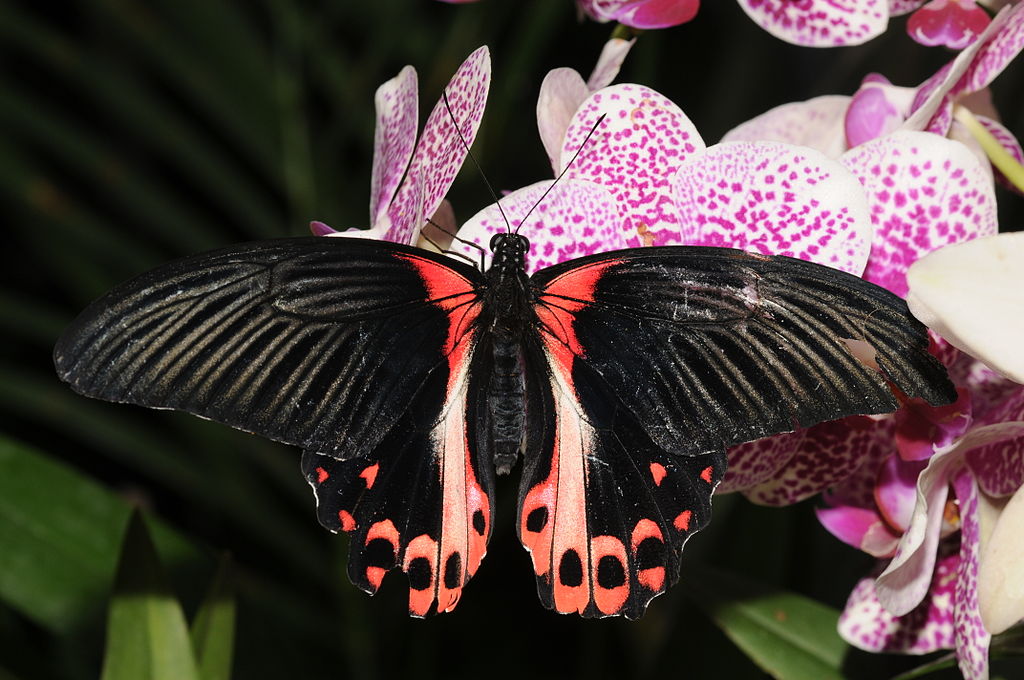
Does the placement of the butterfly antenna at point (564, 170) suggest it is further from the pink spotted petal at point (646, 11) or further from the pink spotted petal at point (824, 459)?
the pink spotted petal at point (824, 459)

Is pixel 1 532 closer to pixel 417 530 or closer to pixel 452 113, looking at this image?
pixel 417 530

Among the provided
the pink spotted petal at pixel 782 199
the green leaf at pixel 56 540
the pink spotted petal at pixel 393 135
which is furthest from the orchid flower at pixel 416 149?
the green leaf at pixel 56 540

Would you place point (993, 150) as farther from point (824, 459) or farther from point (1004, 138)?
point (824, 459)

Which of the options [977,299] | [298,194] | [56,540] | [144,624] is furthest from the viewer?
[298,194]

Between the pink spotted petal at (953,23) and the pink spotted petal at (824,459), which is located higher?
the pink spotted petal at (953,23)

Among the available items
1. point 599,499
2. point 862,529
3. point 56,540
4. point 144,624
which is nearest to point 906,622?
point 862,529

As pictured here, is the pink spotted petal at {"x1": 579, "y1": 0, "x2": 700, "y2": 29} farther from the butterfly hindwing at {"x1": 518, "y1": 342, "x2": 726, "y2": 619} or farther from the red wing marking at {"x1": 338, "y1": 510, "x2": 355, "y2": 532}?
the red wing marking at {"x1": 338, "y1": 510, "x2": 355, "y2": 532}

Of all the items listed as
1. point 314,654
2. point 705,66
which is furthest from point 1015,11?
point 705,66
